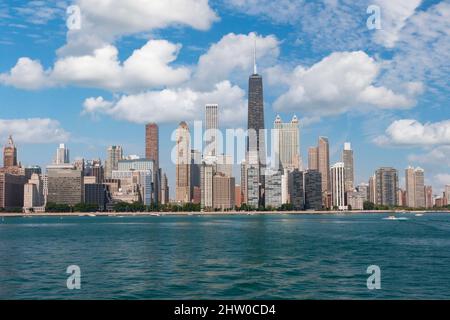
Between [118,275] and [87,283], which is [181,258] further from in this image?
[87,283]

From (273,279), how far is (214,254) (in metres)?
19.4

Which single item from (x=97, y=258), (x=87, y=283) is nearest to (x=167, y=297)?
(x=87, y=283)

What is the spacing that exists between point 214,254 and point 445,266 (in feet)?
84.5

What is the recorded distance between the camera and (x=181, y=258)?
55.5 m

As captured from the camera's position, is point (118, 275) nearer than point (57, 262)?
Yes

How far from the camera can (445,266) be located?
158 feet
